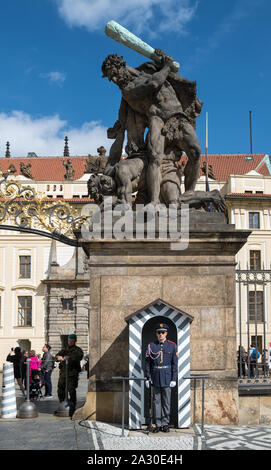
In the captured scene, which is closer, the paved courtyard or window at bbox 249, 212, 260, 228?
the paved courtyard

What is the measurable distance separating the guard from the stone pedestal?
0.82 metres

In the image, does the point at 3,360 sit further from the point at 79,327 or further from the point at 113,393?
the point at 113,393

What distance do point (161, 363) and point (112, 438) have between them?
1182 millimetres

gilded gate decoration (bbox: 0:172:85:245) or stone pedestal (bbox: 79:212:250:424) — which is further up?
gilded gate decoration (bbox: 0:172:85:245)

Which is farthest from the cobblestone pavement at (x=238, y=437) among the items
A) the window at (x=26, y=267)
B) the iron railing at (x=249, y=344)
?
the window at (x=26, y=267)

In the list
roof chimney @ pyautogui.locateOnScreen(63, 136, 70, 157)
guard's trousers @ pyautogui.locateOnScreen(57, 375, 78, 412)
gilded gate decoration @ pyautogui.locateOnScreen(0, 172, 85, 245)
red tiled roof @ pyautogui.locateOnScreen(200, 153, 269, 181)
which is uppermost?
roof chimney @ pyautogui.locateOnScreen(63, 136, 70, 157)

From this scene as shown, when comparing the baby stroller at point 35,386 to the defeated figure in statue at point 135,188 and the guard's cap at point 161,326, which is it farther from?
the guard's cap at point 161,326

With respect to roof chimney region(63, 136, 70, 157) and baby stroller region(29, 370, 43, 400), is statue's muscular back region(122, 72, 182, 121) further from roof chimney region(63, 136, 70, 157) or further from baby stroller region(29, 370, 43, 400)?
roof chimney region(63, 136, 70, 157)

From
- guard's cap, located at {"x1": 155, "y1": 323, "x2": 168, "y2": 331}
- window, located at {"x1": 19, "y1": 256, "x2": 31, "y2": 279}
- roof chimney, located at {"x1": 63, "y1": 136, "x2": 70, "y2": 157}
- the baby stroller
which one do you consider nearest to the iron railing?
guard's cap, located at {"x1": 155, "y1": 323, "x2": 168, "y2": 331}

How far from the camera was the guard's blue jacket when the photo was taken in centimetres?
801

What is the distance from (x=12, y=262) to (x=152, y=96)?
125 feet

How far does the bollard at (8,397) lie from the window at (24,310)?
116 feet

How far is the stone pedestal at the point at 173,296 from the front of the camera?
8.85 m
